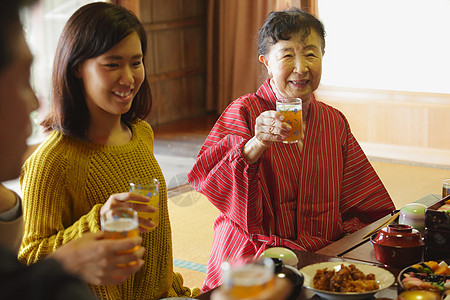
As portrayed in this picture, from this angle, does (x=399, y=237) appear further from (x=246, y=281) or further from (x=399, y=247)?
(x=246, y=281)

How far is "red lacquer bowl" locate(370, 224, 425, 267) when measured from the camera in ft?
6.18

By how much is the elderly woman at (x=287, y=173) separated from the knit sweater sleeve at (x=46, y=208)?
61 cm

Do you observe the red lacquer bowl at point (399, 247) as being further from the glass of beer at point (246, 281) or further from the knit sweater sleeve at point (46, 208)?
the glass of beer at point (246, 281)

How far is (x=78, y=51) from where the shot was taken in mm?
1848

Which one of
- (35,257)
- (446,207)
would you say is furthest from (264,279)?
(446,207)

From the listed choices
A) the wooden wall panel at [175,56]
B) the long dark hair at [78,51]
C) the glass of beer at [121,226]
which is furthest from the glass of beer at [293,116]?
the wooden wall panel at [175,56]

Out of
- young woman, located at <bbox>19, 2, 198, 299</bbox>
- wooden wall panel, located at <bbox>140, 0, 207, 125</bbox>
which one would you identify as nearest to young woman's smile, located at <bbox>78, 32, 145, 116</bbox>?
young woman, located at <bbox>19, 2, 198, 299</bbox>

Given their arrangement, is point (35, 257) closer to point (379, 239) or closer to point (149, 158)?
point (149, 158)

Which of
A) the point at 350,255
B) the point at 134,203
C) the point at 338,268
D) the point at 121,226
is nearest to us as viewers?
the point at 121,226

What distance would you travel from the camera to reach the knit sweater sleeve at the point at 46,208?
175 cm

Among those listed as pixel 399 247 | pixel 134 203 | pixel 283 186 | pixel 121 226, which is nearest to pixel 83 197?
pixel 134 203

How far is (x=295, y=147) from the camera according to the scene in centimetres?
243

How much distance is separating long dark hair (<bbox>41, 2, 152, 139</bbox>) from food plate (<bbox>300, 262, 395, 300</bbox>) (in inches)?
29.2

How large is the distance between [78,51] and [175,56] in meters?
5.78
